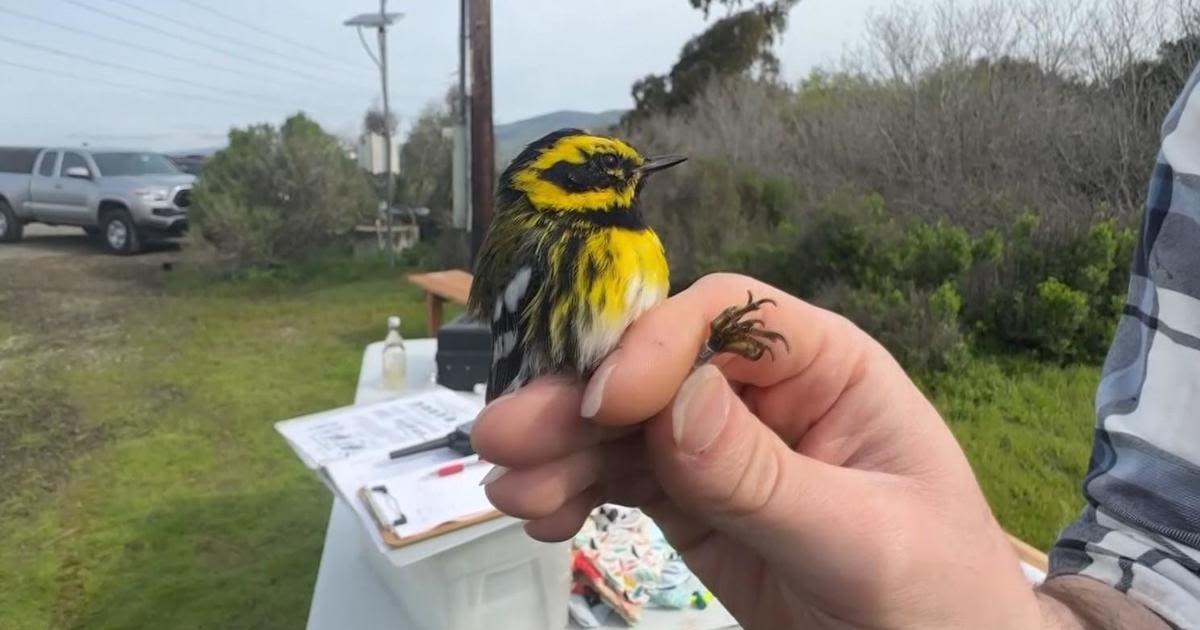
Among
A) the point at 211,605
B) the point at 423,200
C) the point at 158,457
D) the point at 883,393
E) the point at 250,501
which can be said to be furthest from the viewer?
the point at 423,200

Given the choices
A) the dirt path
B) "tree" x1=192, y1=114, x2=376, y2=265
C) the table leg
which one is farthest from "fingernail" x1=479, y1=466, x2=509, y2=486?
"tree" x1=192, y1=114, x2=376, y2=265

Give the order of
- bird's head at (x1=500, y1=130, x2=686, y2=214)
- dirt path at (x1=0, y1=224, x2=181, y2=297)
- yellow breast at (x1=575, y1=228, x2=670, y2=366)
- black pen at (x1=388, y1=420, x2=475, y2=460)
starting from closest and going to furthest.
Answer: yellow breast at (x1=575, y1=228, x2=670, y2=366)
bird's head at (x1=500, y1=130, x2=686, y2=214)
black pen at (x1=388, y1=420, x2=475, y2=460)
dirt path at (x1=0, y1=224, x2=181, y2=297)

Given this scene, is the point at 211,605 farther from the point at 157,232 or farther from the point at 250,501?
the point at 157,232

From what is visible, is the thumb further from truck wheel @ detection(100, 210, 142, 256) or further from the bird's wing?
truck wheel @ detection(100, 210, 142, 256)

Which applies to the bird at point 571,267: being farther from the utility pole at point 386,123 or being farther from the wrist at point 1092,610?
the utility pole at point 386,123

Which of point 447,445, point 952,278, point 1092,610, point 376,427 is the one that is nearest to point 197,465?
point 376,427

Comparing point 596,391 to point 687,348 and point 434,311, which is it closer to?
point 687,348

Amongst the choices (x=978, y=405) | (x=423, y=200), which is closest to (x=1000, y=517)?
(x=978, y=405)
